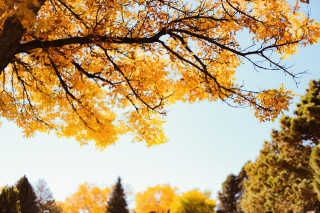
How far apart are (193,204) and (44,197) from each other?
2317 centimetres

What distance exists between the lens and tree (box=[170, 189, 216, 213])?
19094 millimetres

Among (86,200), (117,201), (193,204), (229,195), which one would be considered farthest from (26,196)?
(229,195)

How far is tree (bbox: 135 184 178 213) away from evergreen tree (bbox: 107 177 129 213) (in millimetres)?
14471

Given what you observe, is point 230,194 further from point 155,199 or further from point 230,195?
point 155,199

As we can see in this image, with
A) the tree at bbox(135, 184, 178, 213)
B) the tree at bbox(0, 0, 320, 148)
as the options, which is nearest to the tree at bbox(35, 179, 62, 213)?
the tree at bbox(135, 184, 178, 213)

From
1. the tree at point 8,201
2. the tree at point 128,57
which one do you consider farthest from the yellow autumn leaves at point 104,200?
the tree at point 128,57

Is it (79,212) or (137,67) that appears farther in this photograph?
(79,212)

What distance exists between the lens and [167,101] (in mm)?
5332

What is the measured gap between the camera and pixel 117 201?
101 ft

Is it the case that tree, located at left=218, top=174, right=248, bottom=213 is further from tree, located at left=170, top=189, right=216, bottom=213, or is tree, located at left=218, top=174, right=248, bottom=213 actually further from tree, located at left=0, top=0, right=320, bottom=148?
tree, located at left=0, top=0, right=320, bottom=148

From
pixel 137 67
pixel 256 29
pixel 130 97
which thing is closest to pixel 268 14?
pixel 256 29

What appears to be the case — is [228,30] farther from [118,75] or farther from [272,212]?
[272,212]

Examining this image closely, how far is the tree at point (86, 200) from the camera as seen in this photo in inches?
1590

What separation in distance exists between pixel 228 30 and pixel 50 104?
4385mm
